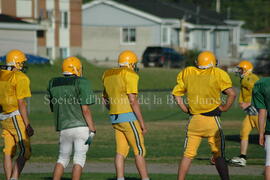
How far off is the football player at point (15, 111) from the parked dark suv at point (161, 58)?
38350mm

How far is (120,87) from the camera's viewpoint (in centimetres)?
1101

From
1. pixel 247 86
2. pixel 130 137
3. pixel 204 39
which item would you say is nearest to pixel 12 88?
pixel 130 137

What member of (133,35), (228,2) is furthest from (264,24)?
(133,35)

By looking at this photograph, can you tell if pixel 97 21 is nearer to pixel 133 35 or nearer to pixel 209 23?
pixel 133 35

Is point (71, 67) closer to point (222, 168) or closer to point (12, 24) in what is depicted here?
point (222, 168)

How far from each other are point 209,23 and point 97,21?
436 inches

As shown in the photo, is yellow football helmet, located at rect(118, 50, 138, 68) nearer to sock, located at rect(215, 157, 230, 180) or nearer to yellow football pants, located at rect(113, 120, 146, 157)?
yellow football pants, located at rect(113, 120, 146, 157)

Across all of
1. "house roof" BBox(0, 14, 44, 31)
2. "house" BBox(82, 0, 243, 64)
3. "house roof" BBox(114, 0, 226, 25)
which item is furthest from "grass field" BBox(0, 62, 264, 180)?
"house roof" BBox(114, 0, 226, 25)

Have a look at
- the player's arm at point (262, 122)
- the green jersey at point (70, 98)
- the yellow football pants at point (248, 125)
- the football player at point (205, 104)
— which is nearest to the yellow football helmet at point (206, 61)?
the football player at point (205, 104)

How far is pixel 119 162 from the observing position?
1102 cm

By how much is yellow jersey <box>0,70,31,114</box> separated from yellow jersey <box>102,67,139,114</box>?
129 centimetres

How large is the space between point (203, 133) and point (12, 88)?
309 cm

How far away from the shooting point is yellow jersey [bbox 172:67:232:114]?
10.6m

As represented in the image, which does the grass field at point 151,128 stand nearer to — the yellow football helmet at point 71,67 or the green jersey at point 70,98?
the green jersey at point 70,98
